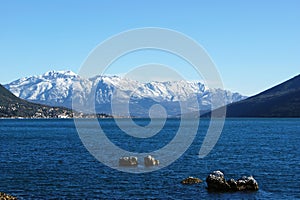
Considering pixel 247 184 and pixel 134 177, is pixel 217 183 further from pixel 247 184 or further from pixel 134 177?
pixel 134 177

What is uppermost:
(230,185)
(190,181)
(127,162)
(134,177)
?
(127,162)

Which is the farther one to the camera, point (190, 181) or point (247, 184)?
point (190, 181)

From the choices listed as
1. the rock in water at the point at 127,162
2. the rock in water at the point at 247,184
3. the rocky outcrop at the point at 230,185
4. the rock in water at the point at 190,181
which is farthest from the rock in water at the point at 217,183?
the rock in water at the point at 127,162

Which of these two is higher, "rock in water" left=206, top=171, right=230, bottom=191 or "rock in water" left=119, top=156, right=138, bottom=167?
"rock in water" left=119, top=156, right=138, bottom=167

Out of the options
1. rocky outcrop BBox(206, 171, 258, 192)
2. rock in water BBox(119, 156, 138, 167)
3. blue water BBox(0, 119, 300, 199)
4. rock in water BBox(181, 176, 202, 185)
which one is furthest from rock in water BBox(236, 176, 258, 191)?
rock in water BBox(119, 156, 138, 167)

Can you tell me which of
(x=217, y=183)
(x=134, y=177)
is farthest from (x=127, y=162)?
(x=217, y=183)

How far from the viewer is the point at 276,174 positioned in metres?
76.0

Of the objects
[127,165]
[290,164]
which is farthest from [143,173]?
[290,164]

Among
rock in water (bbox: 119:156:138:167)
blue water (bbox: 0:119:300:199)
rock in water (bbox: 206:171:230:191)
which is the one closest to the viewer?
blue water (bbox: 0:119:300:199)

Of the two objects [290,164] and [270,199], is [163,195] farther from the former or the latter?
[290,164]

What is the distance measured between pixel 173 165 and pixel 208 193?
28.8m

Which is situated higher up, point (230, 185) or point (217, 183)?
point (217, 183)

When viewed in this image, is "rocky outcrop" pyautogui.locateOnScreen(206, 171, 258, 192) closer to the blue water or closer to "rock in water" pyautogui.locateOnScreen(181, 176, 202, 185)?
the blue water

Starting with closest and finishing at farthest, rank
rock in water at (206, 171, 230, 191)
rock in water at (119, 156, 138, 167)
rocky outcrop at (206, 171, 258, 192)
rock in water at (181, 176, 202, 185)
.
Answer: rocky outcrop at (206, 171, 258, 192), rock in water at (206, 171, 230, 191), rock in water at (181, 176, 202, 185), rock in water at (119, 156, 138, 167)
